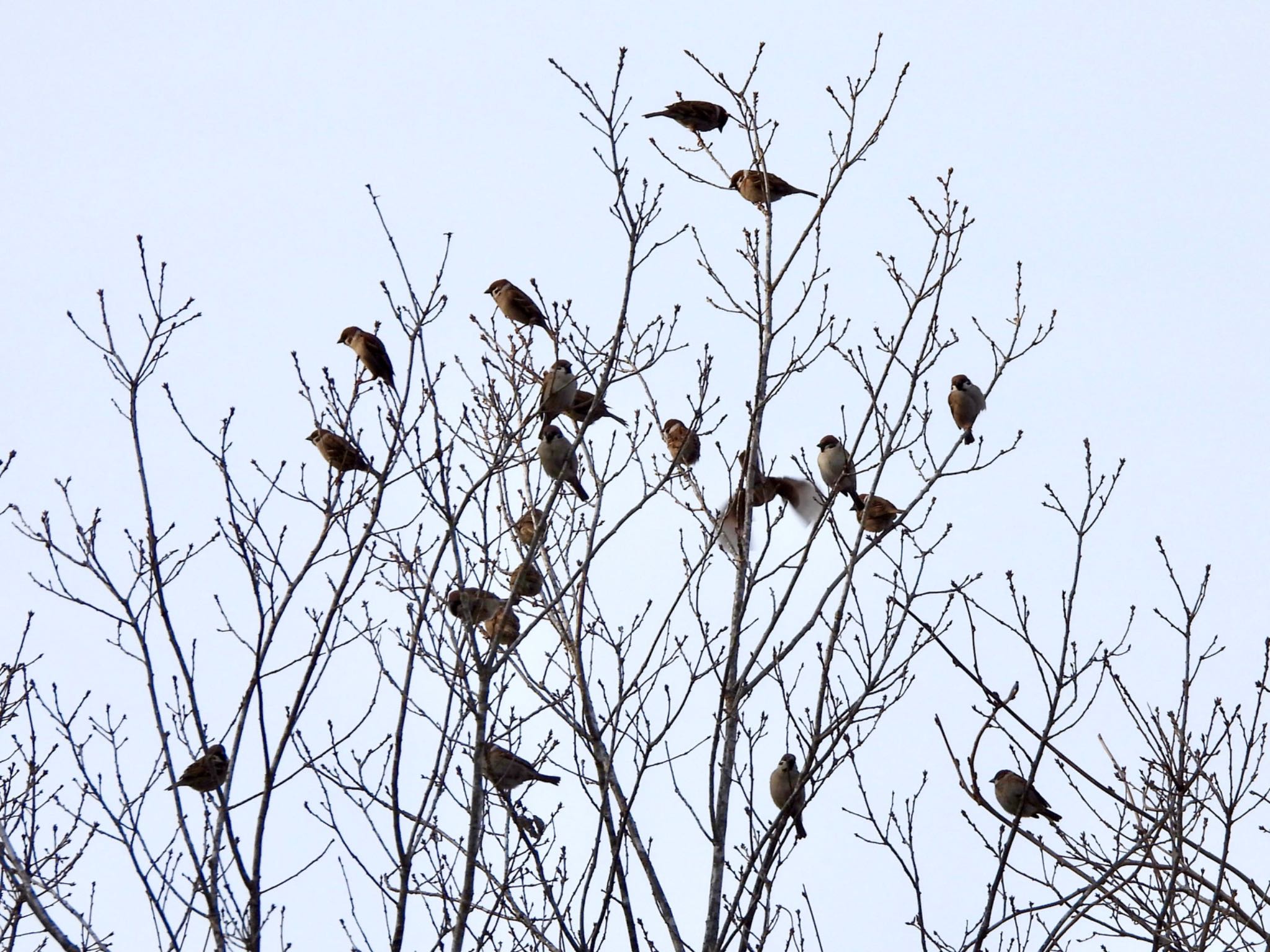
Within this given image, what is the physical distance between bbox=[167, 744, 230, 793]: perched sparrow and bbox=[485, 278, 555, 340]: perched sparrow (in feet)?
10.1

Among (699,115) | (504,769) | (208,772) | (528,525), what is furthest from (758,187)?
(208,772)

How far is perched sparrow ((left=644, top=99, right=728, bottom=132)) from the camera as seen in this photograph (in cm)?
976

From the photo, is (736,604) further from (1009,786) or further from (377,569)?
(1009,786)

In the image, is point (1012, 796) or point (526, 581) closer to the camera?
point (526, 581)

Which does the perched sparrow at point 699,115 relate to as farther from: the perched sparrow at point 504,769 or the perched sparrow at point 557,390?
the perched sparrow at point 504,769

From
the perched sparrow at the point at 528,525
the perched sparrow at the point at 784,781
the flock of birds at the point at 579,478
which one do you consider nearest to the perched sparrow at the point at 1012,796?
the flock of birds at the point at 579,478

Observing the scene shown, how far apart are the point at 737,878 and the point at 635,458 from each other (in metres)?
1.89

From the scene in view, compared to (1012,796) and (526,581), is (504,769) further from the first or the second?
(1012,796)

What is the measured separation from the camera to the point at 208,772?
501cm

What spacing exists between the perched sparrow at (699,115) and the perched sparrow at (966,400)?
222cm

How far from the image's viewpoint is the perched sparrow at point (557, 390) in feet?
20.8

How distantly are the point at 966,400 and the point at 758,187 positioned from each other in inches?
77.4

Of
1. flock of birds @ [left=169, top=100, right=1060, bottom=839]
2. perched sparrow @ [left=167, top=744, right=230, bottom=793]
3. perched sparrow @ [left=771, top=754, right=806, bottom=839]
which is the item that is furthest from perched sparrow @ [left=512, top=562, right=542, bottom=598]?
perched sparrow @ [left=771, top=754, right=806, bottom=839]

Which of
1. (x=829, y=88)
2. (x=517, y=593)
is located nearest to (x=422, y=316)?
(x=517, y=593)
